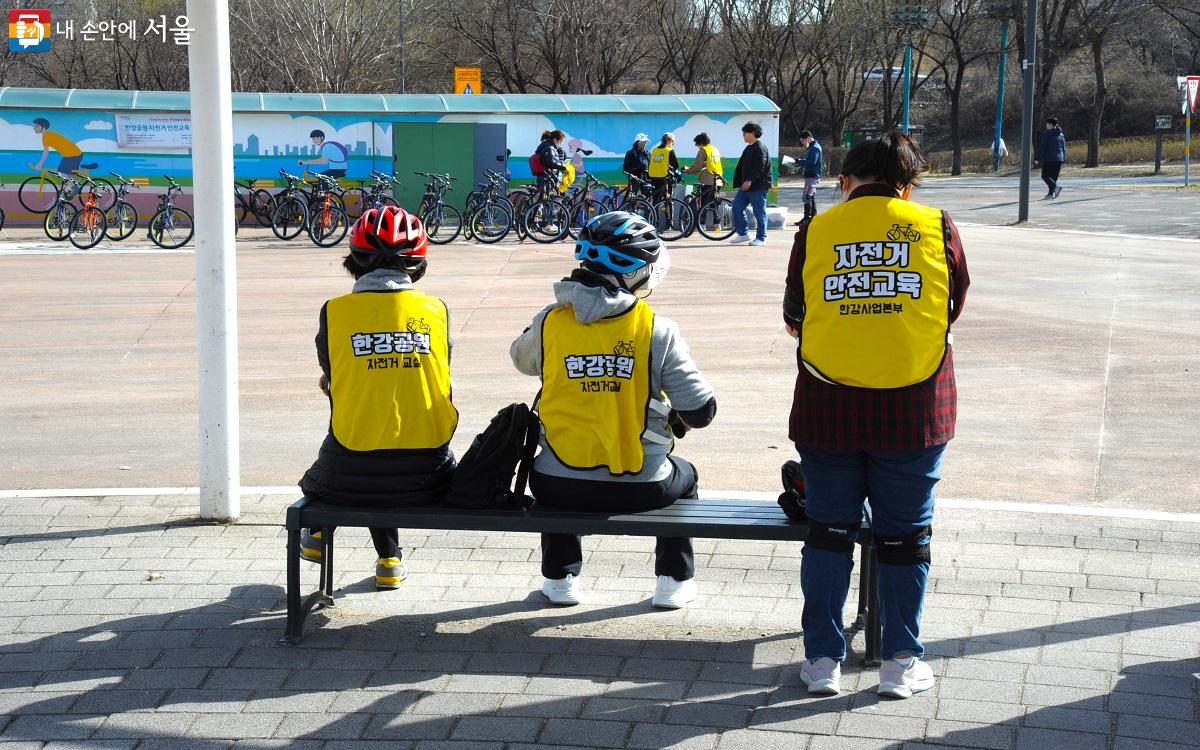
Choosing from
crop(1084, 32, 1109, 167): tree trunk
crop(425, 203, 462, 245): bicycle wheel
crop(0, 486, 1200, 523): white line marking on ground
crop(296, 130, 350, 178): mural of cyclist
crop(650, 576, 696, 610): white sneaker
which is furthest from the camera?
crop(1084, 32, 1109, 167): tree trunk

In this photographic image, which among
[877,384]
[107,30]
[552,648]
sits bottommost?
[552,648]

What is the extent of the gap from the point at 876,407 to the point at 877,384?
0.22 feet

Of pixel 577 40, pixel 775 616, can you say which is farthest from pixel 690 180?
pixel 577 40

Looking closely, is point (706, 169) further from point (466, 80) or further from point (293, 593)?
point (466, 80)

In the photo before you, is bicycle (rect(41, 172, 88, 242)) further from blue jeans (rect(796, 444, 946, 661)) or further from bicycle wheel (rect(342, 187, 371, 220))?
blue jeans (rect(796, 444, 946, 661))

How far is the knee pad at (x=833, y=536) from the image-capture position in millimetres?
4023

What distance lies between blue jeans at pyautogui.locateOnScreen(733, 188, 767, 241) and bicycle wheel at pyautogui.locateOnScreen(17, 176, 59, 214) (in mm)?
11817

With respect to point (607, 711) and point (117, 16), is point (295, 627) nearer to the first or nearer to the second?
point (607, 711)

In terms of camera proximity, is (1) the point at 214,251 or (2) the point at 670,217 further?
(2) the point at 670,217

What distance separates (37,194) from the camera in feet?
75.7

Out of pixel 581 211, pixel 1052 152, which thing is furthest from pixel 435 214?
pixel 1052 152

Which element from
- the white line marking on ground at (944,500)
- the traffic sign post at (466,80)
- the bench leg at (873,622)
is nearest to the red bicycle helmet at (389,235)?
the bench leg at (873,622)

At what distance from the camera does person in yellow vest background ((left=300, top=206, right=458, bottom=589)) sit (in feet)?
15.0

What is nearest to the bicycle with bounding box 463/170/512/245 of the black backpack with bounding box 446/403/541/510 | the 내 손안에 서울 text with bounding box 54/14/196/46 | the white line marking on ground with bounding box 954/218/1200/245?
the white line marking on ground with bounding box 954/218/1200/245
